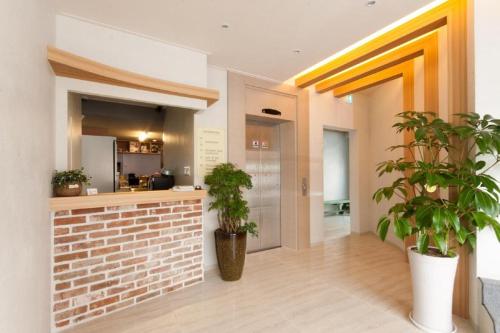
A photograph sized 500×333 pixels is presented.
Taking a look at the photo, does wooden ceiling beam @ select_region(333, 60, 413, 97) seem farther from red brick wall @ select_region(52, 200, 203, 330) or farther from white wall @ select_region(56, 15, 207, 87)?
red brick wall @ select_region(52, 200, 203, 330)

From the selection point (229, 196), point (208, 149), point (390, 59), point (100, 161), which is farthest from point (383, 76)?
point (100, 161)

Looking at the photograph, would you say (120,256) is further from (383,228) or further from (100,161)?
(383,228)

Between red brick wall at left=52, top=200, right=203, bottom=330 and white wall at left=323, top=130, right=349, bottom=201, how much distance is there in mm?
4524

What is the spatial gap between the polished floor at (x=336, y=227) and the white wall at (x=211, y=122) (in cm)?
271

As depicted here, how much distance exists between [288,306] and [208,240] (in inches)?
58.2

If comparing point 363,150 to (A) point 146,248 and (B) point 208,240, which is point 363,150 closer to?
(B) point 208,240

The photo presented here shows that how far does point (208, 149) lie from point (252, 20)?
68.2 inches

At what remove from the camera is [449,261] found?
206 cm

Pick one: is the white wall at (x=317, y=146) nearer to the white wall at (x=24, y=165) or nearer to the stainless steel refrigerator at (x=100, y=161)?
the stainless steel refrigerator at (x=100, y=161)

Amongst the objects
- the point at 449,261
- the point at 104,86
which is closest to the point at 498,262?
the point at 449,261

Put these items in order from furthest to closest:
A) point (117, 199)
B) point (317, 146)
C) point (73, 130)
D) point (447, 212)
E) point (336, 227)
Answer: point (336, 227) < point (317, 146) < point (73, 130) < point (117, 199) < point (447, 212)

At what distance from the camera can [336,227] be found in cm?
614

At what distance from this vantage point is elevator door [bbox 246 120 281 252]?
14.3 feet

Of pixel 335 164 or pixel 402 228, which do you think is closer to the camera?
pixel 402 228
